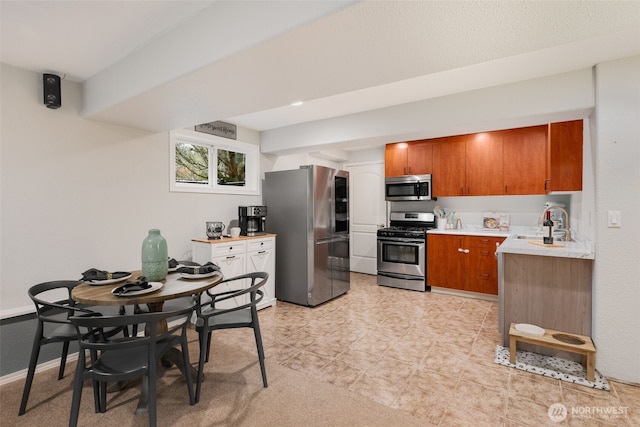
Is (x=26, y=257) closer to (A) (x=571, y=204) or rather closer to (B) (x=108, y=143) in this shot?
(B) (x=108, y=143)

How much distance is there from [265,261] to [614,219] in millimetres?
3401

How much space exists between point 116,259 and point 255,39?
2.52 m

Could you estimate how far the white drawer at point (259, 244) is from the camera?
3.75 m

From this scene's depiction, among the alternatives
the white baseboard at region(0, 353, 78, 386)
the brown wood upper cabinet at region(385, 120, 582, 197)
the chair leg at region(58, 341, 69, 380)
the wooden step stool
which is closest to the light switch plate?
the wooden step stool

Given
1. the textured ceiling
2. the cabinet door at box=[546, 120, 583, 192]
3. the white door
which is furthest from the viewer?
the white door

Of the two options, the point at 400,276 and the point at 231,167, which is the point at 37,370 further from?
the point at 400,276

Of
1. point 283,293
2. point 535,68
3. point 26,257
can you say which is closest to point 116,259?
point 26,257

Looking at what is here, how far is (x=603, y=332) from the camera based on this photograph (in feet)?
7.58

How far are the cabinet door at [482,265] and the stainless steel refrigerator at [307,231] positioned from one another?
5.97 ft

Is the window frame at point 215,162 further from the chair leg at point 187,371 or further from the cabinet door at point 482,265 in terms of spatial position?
the cabinet door at point 482,265

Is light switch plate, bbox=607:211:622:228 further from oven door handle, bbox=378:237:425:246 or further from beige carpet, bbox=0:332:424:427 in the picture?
oven door handle, bbox=378:237:425:246

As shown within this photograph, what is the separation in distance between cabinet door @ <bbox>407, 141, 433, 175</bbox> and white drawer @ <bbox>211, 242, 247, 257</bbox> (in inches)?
117

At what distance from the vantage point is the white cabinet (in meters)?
3.38

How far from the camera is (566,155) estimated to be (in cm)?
311
